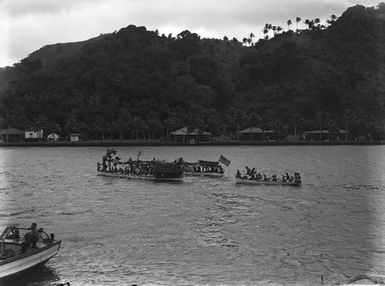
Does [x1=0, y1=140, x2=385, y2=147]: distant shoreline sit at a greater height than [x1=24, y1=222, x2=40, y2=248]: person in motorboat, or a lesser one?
greater

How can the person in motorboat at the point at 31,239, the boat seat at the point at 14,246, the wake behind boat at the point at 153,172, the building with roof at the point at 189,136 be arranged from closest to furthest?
the boat seat at the point at 14,246 → the person in motorboat at the point at 31,239 → the wake behind boat at the point at 153,172 → the building with roof at the point at 189,136

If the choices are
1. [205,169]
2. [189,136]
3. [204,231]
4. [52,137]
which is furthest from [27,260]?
[52,137]

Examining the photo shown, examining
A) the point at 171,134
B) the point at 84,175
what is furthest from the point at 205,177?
the point at 171,134

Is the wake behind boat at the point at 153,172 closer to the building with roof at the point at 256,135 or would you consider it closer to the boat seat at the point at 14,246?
the boat seat at the point at 14,246

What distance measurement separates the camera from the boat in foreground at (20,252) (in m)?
23.3

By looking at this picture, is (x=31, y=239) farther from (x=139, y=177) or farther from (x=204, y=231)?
(x=139, y=177)

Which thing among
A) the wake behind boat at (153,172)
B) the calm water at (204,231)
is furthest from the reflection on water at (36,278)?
the wake behind boat at (153,172)

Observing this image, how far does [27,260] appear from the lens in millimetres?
24375

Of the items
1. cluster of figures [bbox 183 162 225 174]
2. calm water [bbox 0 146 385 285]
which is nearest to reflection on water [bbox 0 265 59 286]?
calm water [bbox 0 146 385 285]

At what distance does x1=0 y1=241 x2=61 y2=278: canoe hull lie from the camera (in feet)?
75.8

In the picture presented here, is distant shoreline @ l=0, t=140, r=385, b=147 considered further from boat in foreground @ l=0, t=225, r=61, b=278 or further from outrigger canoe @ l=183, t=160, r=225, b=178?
boat in foreground @ l=0, t=225, r=61, b=278

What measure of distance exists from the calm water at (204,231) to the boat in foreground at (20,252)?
29.9 inches

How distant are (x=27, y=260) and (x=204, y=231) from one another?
14106 mm

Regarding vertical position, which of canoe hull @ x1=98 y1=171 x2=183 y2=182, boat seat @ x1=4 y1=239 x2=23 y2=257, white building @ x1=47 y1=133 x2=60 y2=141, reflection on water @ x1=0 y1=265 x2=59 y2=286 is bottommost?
reflection on water @ x1=0 y1=265 x2=59 y2=286
